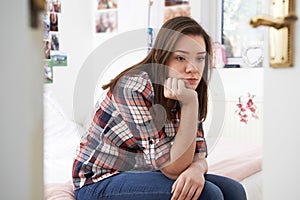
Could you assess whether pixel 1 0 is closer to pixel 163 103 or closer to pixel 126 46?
pixel 163 103

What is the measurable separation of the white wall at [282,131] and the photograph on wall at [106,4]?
181 cm

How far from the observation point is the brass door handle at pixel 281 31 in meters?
0.62

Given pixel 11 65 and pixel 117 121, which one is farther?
pixel 117 121

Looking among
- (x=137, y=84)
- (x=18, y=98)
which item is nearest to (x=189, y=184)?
(x=137, y=84)

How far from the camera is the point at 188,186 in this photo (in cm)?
88

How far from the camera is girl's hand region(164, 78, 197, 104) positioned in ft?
3.07

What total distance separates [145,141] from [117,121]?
8cm

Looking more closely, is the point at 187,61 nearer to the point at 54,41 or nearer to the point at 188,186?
the point at 188,186

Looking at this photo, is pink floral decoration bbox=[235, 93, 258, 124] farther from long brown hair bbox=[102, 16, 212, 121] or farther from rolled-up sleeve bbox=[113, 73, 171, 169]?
rolled-up sleeve bbox=[113, 73, 171, 169]

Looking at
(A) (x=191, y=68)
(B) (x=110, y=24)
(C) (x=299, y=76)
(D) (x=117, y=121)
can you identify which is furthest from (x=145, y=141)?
(B) (x=110, y=24)

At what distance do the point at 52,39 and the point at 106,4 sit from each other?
41 cm

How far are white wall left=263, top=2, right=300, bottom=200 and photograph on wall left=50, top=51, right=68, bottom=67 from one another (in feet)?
5.61

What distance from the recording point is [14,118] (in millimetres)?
339

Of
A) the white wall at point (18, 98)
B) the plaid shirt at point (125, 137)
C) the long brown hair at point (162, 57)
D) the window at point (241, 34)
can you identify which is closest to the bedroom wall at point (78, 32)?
the window at point (241, 34)
